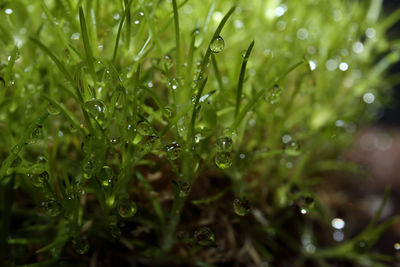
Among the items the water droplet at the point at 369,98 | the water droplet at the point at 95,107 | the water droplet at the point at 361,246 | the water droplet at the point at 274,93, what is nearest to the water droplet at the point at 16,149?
the water droplet at the point at 95,107

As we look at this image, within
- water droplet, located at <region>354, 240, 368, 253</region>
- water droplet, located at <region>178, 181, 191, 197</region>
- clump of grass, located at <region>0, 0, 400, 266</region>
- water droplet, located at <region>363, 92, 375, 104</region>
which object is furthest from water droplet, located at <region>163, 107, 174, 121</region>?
water droplet, located at <region>363, 92, 375, 104</region>

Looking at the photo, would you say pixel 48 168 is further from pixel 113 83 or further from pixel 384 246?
pixel 384 246

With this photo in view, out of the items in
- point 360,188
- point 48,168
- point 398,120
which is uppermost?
point 398,120

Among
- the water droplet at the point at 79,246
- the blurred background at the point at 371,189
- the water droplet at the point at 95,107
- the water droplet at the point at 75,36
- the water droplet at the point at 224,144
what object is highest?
the blurred background at the point at 371,189

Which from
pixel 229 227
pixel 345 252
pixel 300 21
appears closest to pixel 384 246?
pixel 345 252

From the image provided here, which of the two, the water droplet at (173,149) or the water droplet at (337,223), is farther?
the water droplet at (337,223)

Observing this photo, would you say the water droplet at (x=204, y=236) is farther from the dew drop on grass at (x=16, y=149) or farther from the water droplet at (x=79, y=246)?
the dew drop on grass at (x=16, y=149)

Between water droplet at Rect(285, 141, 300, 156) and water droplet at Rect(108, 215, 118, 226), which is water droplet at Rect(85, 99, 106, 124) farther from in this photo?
water droplet at Rect(285, 141, 300, 156)

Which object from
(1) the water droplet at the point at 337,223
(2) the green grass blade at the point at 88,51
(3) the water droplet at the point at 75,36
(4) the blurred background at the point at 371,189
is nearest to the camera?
(2) the green grass blade at the point at 88,51
